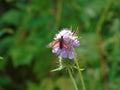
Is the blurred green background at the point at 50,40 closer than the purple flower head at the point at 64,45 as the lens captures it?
No

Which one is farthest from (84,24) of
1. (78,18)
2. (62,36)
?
(62,36)

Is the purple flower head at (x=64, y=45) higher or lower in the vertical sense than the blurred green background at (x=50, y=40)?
lower

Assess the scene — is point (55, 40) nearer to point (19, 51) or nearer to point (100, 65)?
point (100, 65)

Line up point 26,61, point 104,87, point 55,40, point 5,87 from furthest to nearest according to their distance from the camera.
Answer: point 5,87, point 26,61, point 104,87, point 55,40

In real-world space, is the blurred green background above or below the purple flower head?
above

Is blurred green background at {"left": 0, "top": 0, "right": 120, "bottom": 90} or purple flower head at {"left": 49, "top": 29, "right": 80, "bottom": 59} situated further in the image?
blurred green background at {"left": 0, "top": 0, "right": 120, "bottom": 90}
